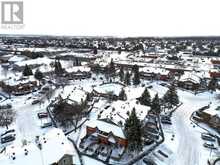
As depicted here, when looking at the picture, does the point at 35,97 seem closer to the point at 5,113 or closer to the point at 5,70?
the point at 5,113

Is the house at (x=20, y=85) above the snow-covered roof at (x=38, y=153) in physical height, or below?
above

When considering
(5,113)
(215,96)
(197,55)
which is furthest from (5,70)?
(197,55)

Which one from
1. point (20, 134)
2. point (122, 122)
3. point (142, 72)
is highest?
point (142, 72)

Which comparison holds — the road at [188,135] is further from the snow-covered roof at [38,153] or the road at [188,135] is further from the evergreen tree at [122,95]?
the snow-covered roof at [38,153]

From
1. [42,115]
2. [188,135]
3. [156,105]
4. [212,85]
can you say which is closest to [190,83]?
[212,85]

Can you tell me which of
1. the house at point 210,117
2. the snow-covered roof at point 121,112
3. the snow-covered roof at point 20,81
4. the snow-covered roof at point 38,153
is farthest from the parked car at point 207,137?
the snow-covered roof at point 20,81

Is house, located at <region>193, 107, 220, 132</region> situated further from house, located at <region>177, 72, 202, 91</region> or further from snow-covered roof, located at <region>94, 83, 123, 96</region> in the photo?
snow-covered roof, located at <region>94, 83, 123, 96</region>

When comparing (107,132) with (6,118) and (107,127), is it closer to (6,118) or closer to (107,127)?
(107,127)
